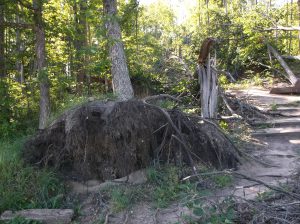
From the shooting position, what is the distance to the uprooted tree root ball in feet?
19.0

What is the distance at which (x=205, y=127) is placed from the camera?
6457mm

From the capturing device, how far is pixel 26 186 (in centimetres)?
546

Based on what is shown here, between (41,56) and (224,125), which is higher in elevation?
(41,56)

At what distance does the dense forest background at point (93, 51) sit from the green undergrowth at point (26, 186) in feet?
6.18

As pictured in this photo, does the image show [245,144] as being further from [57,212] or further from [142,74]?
[142,74]

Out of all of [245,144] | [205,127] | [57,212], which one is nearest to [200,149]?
[205,127]

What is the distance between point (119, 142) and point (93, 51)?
2.43m

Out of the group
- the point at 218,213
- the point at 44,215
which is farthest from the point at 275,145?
the point at 44,215

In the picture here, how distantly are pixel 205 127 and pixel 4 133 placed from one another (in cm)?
A: 487

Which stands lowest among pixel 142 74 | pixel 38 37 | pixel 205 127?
pixel 205 127

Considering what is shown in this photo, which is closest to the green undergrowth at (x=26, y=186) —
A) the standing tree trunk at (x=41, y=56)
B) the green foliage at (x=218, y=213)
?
the green foliage at (x=218, y=213)

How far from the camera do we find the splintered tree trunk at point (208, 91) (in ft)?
28.7

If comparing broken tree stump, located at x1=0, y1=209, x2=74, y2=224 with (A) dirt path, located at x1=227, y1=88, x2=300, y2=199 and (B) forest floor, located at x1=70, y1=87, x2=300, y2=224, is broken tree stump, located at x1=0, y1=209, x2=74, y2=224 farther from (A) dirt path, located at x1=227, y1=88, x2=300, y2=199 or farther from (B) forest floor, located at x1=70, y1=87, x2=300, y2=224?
(A) dirt path, located at x1=227, y1=88, x2=300, y2=199

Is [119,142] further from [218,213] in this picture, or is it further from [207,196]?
[218,213]
